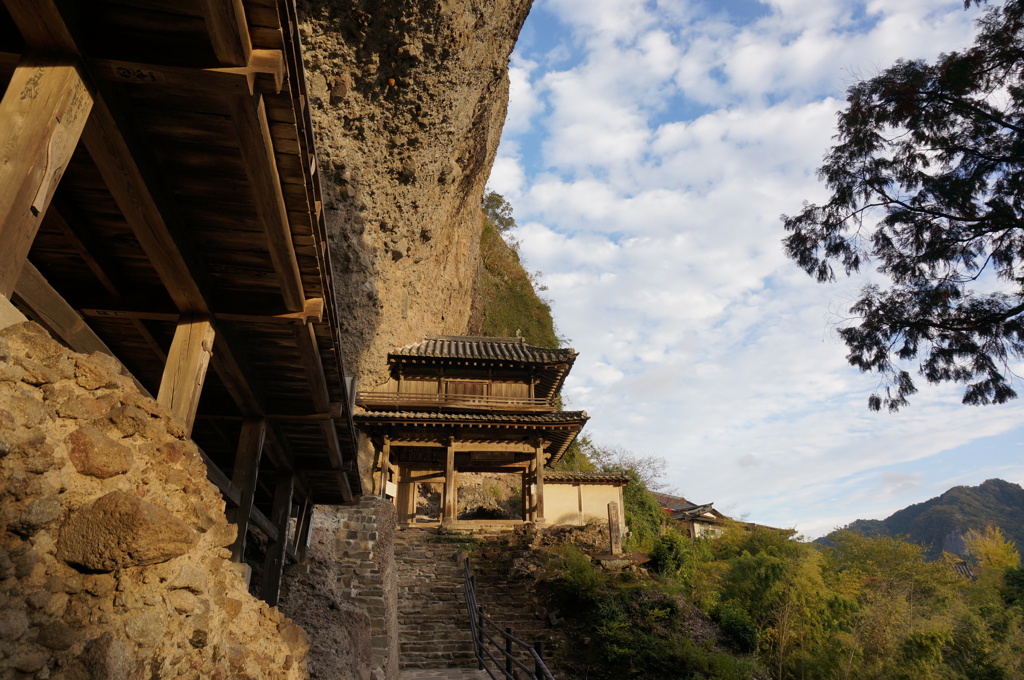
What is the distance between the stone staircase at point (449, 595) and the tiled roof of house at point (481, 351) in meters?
6.18

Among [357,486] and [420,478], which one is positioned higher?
[420,478]

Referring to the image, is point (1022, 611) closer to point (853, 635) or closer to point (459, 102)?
point (853, 635)

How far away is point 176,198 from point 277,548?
5.19 metres

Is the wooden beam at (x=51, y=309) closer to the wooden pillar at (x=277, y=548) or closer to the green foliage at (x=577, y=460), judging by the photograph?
the wooden pillar at (x=277, y=548)

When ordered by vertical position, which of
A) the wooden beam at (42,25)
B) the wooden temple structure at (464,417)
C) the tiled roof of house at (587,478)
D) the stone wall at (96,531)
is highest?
the wooden temple structure at (464,417)

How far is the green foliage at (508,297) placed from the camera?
33812 millimetres

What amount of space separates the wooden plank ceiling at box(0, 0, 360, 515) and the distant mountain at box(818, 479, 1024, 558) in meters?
77.2

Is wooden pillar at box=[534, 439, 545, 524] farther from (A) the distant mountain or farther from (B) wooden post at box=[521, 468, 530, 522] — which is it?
(A) the distant mountain

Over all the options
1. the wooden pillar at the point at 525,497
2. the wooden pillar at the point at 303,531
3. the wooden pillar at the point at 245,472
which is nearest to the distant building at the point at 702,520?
the wooden pillar at the point at 525,497


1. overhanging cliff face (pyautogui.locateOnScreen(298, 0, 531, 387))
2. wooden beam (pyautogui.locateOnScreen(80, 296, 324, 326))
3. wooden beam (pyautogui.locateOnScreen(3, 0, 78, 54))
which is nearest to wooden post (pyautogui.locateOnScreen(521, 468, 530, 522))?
overhanging cliff face (pyautogui.locateOnScreen(298, 0, 531, 387))

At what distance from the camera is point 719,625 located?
565 inches

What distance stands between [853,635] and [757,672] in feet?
8.58

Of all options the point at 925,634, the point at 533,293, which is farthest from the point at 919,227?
the point at 533,293

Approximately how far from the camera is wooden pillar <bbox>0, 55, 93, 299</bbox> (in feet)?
6.79
